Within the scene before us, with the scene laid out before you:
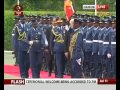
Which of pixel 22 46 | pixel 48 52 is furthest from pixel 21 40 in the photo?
pixel 48 52

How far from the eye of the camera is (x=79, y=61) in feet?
31.8

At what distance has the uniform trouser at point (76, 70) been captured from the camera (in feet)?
31.8

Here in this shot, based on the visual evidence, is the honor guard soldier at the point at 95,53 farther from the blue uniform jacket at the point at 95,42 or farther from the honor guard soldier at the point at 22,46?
the honor guard soldier at the point at 22,46

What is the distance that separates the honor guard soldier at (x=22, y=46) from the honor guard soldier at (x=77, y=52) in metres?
0.64

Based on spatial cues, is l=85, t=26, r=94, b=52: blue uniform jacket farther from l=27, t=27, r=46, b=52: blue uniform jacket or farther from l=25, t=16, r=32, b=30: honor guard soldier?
l=25, t=16, r=32, b=30: honor guard soldier

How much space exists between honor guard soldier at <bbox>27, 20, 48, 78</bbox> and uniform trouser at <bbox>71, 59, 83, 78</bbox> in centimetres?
47

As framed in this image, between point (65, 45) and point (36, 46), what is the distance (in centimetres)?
41

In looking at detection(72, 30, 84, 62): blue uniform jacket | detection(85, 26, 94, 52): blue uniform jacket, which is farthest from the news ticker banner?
detection(85, 26, 94, 52): blue uniform jacket

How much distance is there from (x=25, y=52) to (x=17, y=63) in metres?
0.20

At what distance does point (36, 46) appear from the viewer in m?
9.71

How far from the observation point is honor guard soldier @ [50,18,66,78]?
382 inches

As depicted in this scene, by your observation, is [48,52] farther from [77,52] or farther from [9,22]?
[9,22]
